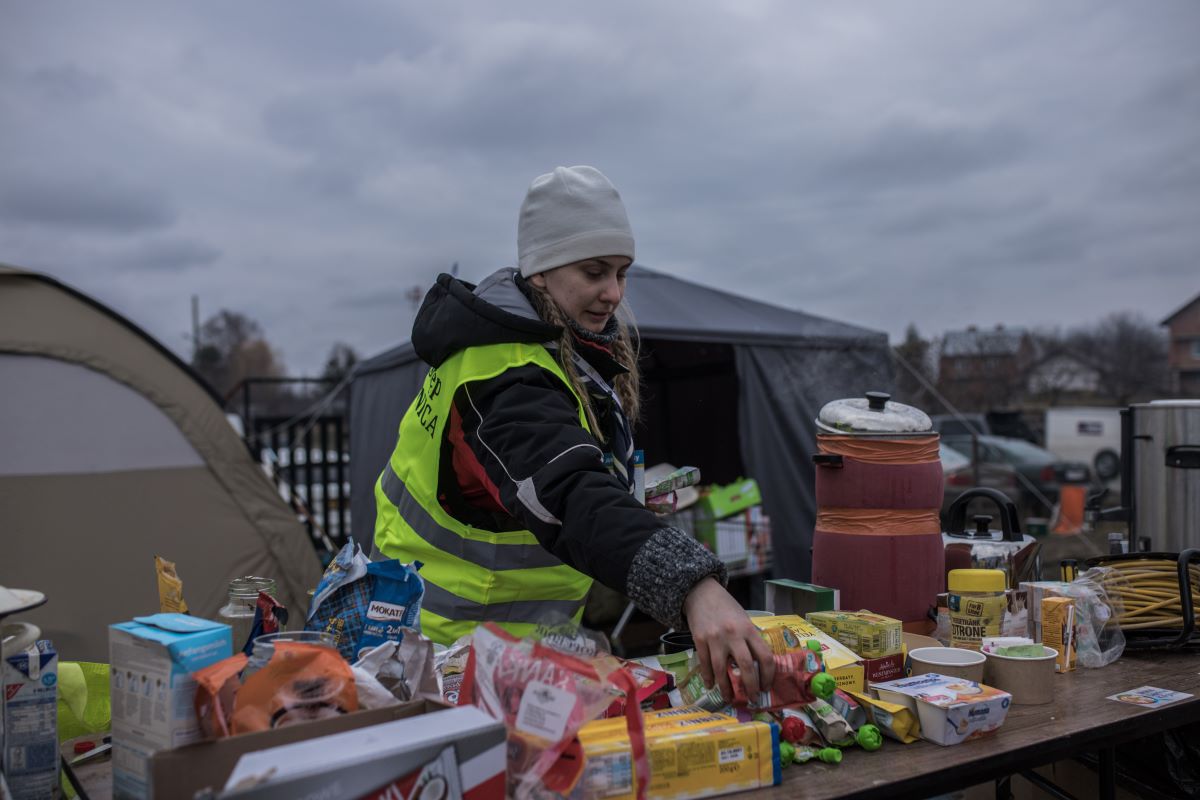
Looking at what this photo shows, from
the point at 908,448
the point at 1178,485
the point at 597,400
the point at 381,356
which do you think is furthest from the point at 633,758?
the point at 381,356

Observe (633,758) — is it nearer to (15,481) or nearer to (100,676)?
(100,676)

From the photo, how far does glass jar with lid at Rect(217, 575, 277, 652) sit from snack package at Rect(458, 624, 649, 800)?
478 mm

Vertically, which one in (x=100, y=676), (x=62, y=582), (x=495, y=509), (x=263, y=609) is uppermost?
(x=495, y=509)

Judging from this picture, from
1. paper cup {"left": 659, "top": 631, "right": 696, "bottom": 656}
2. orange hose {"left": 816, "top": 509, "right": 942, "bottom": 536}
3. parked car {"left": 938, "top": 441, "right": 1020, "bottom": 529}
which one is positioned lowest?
parked car {"left": 938, "top": 441, "right": 1020, "bottom": 529}

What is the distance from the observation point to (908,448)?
6.48 feet

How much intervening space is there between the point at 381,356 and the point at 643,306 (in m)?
2.53

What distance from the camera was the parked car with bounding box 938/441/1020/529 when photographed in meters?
9.43

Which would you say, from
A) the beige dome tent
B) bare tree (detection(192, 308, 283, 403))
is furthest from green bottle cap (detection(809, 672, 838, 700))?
bare tree (detection(192, 308, 283, 403))

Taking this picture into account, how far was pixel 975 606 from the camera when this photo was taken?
5.74ft

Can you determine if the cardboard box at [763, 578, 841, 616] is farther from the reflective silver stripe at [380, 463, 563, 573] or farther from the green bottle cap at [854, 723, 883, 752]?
the reflective silver stripe at [380, 463, 563, 573]

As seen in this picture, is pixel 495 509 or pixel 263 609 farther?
pixel 495 509

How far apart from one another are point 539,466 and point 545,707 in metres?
0.39

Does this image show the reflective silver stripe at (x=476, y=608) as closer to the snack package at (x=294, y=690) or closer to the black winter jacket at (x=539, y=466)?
the black winter jacket at (x=539, y=466)

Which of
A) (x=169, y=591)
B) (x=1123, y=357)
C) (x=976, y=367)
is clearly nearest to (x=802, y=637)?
(x=169, y=591)
